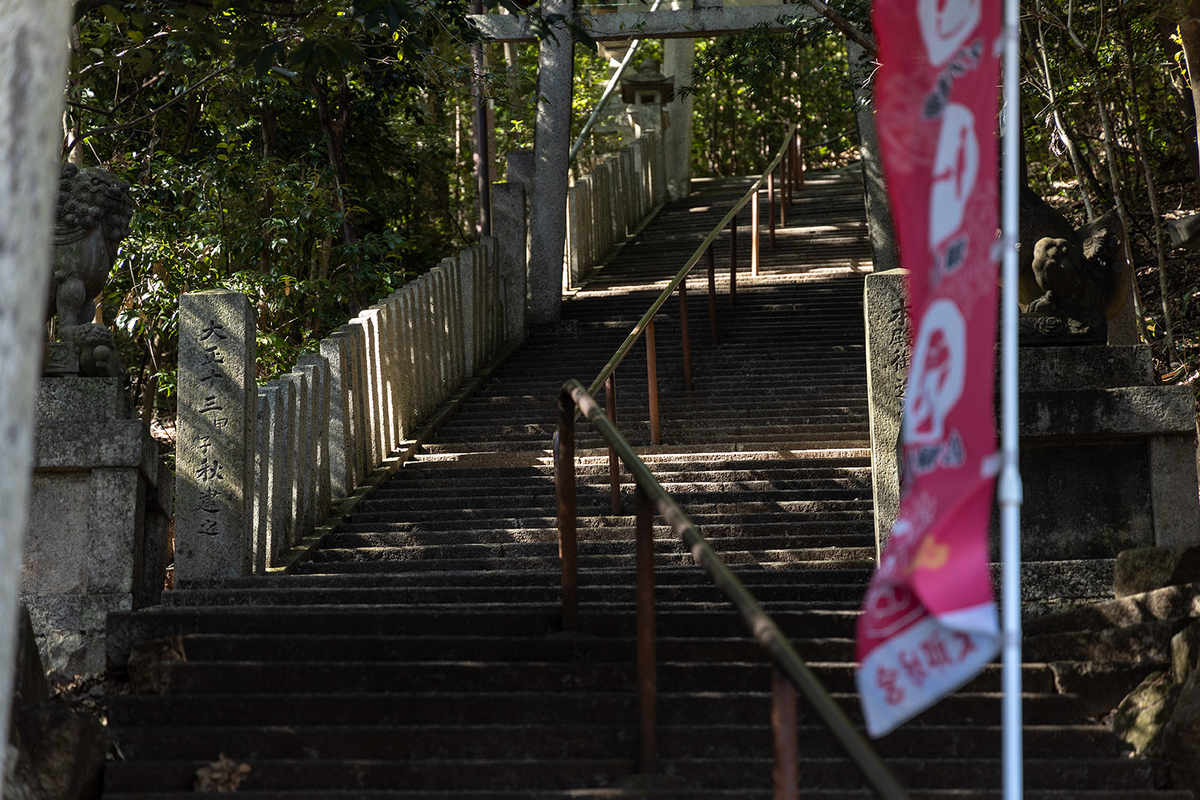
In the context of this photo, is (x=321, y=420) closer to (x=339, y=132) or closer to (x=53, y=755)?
(x=53, y=755)

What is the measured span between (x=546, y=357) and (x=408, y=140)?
649 centimetres

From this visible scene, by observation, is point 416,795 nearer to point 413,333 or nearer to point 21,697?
point 21,697

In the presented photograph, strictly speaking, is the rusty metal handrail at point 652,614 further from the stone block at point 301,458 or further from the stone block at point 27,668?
the stone block at point 301,458

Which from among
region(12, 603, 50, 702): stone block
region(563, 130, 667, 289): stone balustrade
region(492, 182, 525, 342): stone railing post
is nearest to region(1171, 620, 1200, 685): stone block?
region(12, 603, 50, 702): stone block

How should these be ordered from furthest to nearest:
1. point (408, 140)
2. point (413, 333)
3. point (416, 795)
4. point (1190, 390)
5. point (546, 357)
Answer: point (408, 140) → point (546, 357) → point (413, 333) → point (1190, 390) → point (416, 795)

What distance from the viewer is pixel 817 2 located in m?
6.63

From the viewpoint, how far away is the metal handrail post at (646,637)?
3223mm

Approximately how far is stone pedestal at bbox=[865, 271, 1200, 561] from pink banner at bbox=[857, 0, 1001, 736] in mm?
2608

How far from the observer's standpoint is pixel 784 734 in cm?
236

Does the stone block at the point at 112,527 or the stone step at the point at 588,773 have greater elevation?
the stone block at the point at 112,527

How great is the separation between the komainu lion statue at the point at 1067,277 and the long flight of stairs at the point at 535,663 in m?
1.28

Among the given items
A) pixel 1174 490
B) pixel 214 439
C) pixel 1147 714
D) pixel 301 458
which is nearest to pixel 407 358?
pixel 301 458

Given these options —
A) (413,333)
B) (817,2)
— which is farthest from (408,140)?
(817,2)

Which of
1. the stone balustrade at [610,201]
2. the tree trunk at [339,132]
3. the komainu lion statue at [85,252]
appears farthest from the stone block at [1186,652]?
the stone balustrade at [610,201]
